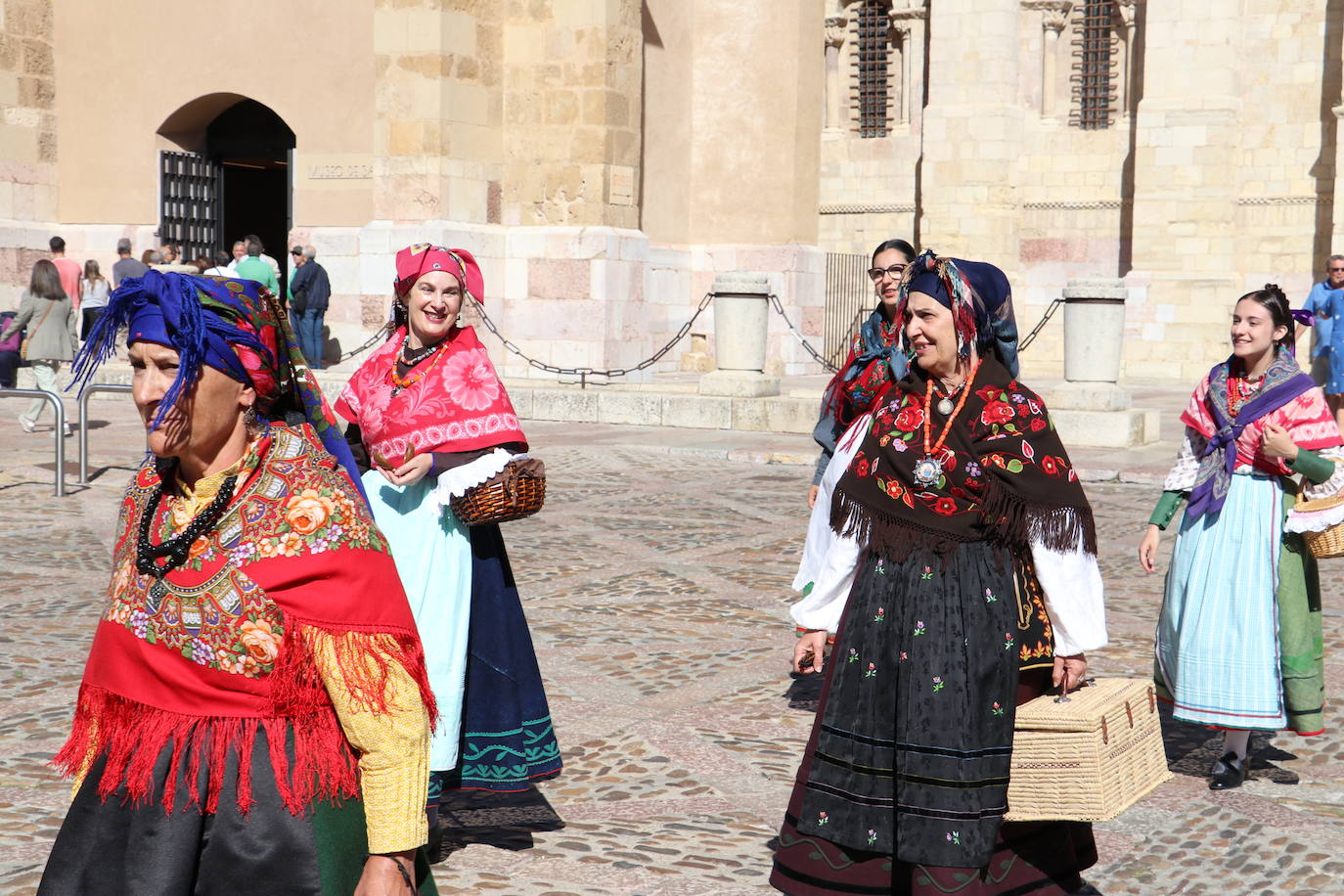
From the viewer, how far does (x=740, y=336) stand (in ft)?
50.9

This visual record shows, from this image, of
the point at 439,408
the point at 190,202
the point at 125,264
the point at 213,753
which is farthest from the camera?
the point at 190,202

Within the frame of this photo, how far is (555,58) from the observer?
1855 cm

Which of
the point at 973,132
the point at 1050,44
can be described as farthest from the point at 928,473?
the point at 1050,44

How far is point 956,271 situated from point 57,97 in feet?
64.1

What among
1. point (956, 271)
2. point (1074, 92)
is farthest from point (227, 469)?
point (1074, 92)

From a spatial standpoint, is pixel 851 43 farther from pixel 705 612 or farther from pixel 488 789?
pixel 488 789

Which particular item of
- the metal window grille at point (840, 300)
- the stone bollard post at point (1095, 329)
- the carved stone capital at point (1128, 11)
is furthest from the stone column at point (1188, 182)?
the stone bollard post at point (1095, 329)

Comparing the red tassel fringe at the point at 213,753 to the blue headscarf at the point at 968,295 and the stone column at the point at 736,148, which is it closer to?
the blue headscarf at the point at 968,295

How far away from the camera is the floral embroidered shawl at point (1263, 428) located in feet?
16.8

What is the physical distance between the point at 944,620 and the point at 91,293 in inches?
651

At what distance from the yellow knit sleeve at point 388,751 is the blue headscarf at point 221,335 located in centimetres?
36

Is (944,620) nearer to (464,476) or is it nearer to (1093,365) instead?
(464,476)

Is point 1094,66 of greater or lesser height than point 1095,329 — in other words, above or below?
above

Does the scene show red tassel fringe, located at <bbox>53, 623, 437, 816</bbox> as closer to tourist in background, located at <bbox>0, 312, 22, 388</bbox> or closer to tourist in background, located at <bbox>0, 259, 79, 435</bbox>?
tourist in background, located at <bbox>0, 259, 79, 435</bbox>
